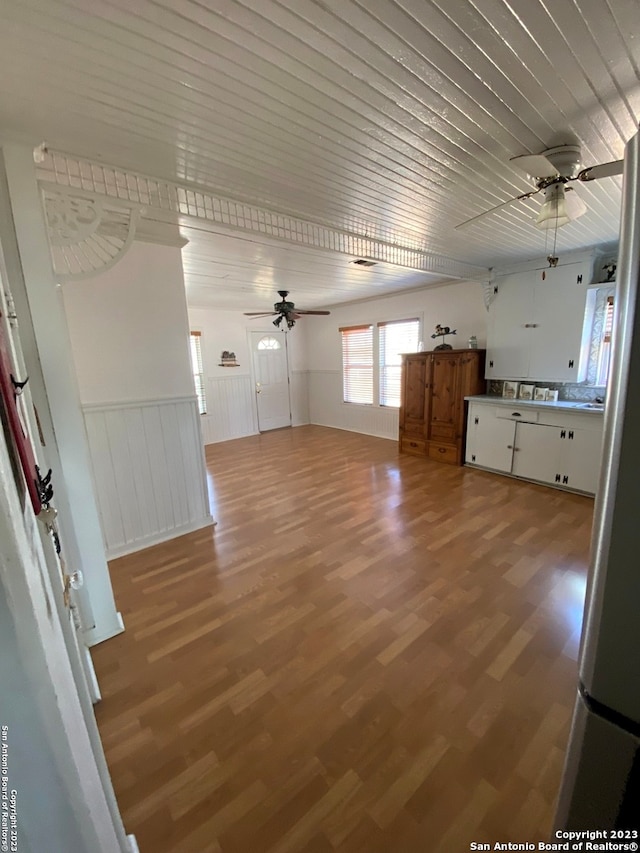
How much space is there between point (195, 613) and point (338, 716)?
1.07 metres


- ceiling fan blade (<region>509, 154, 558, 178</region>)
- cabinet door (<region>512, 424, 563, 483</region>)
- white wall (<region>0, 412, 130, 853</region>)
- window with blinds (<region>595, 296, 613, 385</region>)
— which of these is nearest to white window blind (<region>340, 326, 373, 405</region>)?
cabinet door (<region>512, 424, 563, 483</region>)

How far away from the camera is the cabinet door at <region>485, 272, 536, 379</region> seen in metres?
4.02

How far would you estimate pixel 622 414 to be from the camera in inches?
17.2

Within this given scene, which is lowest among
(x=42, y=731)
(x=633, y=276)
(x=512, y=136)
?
(x=42, y=731)

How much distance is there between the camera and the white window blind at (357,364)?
20.3ft

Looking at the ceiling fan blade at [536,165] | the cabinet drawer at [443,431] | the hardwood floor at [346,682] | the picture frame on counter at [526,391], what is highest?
the ceiling fan blade at [536,165]

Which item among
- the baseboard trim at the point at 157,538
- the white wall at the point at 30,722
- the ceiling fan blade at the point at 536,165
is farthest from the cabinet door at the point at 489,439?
the white wall at the point at 30,722

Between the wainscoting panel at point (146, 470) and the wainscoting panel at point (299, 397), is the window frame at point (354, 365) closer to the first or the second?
the wainscoting panel at point (299, 397)

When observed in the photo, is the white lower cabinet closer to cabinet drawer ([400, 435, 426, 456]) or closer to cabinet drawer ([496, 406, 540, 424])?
cabinet drawer ([496, 406, 540, 424])

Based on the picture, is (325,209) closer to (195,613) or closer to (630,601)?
(630,601)

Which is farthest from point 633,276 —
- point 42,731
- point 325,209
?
point 325,209

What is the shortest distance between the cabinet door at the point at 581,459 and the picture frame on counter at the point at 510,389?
83 cm

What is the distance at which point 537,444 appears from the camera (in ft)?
12.5

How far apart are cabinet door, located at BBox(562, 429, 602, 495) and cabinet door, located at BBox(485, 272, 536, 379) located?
0.96 m
